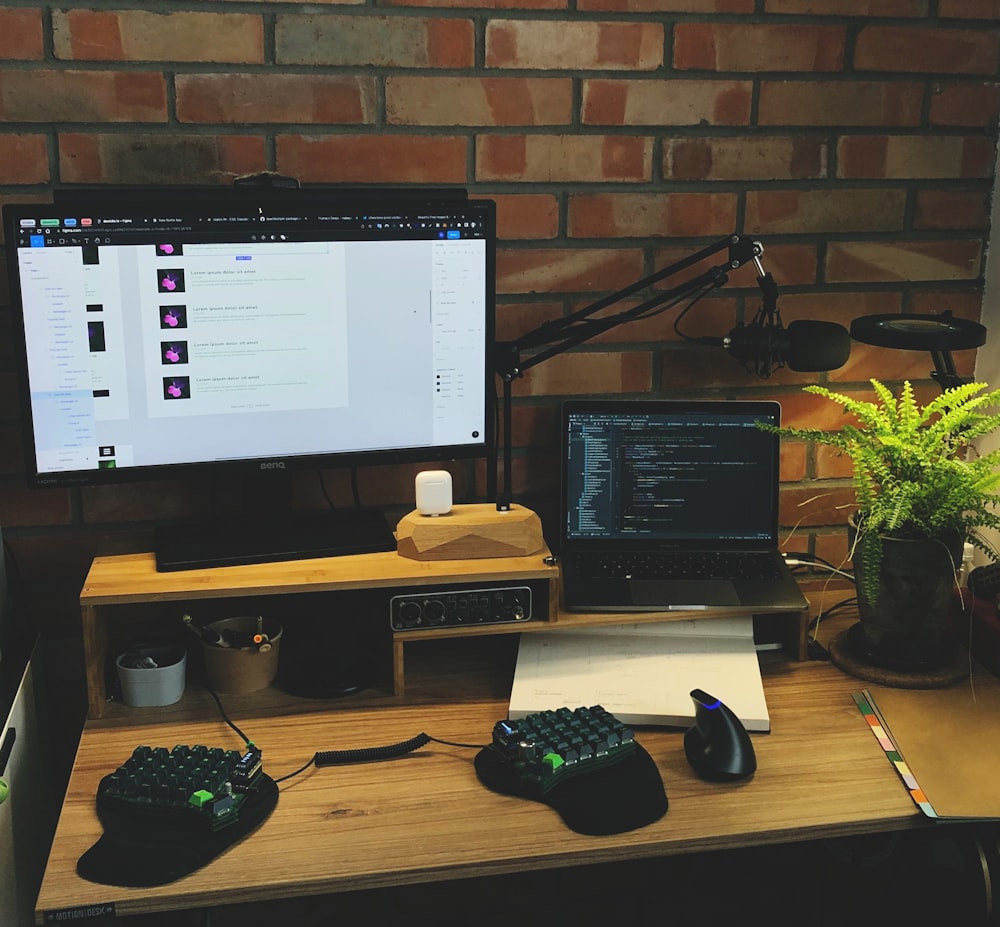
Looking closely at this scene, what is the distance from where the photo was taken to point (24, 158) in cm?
160

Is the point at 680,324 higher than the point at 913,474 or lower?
higher

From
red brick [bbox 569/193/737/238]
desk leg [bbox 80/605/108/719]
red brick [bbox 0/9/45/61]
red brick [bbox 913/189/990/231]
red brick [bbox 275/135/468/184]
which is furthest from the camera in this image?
red brick [bbox 913/189/990/231]

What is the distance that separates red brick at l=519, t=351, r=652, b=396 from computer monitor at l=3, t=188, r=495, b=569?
0.19 meters

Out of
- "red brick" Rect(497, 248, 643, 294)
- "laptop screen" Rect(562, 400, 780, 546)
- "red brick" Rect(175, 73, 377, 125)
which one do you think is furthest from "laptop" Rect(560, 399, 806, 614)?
"red brick" Rect(175, 73, 377, 125)

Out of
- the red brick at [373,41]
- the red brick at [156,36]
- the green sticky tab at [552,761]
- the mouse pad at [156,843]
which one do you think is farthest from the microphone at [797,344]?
the mouse pad at [156,843]

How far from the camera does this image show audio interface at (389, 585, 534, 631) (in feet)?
4.95

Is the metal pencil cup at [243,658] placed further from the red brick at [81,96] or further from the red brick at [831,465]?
the red brick at [831,465]

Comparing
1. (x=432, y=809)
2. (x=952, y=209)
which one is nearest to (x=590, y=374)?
(x=952, y=209)

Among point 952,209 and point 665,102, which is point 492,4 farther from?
point 952,209

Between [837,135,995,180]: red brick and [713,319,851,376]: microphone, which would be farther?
[837,135,995,180]: red brick

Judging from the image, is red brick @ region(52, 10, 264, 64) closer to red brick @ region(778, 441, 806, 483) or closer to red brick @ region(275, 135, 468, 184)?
red brick @ region(275, 135, 468, 184)

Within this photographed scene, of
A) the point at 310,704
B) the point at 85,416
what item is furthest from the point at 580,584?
the point at 85,416

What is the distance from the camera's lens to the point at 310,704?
4.95ft

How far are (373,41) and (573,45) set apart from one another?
0.30 metres
